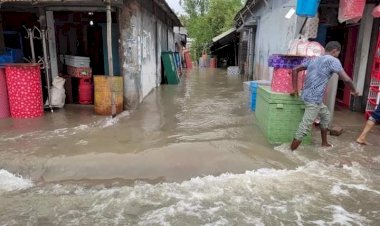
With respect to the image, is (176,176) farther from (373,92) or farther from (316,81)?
(373,92)

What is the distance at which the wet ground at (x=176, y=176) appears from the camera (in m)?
3.75

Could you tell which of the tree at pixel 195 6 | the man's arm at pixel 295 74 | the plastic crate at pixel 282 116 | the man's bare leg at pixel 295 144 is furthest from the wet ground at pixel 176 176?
the tree at pixel 195 6

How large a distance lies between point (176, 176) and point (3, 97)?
4.95 meters

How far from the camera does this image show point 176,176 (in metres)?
4.69

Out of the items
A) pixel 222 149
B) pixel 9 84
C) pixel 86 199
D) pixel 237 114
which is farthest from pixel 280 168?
pixel 9 84

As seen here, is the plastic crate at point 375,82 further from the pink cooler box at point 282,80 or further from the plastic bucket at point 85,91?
the plastic bucket at point 85,91

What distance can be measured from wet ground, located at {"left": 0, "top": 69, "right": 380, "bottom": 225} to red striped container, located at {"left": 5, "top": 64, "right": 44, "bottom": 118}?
1.39 ft

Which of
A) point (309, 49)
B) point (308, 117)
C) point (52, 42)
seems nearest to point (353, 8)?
point (309, 49)

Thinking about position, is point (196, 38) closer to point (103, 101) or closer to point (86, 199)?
point (103, 101)

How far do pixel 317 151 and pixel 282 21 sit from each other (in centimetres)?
511

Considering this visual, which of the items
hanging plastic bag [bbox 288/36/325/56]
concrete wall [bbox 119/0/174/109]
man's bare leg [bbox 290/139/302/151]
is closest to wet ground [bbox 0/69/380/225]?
man's bare leg [bbox 290/139/302/151]

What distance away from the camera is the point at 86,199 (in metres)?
4.05

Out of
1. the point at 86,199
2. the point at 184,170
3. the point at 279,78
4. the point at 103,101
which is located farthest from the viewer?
the point at 103,101

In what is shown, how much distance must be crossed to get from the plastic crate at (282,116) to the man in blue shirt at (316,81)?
0.29 metres
